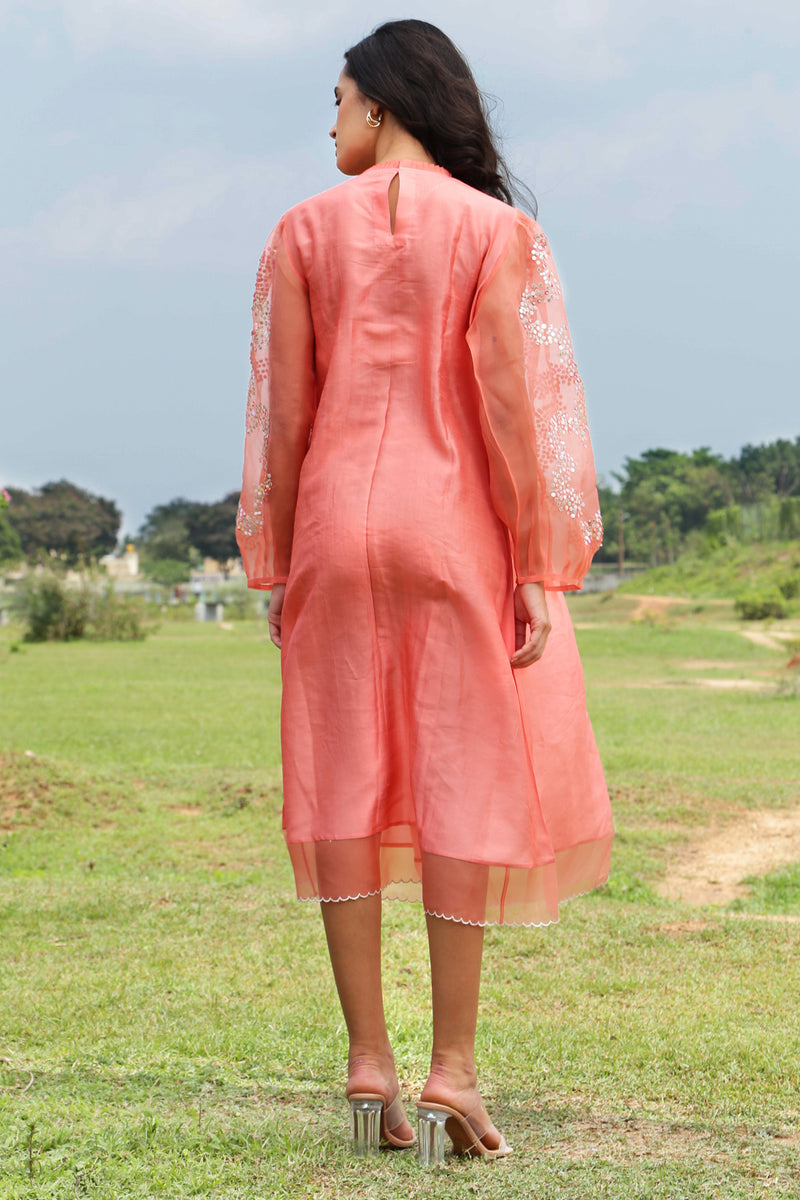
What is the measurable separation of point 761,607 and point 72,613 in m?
15.1

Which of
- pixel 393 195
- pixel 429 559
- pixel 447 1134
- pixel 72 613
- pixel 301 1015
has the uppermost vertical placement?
pixel 393 195

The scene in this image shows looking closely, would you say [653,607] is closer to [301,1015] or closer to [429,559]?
[301,1015]

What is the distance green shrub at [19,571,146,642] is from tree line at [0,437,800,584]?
110 feet

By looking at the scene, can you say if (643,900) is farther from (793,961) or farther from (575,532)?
(575,532)

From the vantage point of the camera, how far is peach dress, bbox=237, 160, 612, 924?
2.13 metres

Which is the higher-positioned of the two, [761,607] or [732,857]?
[761,607]

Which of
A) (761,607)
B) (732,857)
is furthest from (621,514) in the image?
(732,857)

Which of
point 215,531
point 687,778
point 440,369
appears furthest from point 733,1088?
point 215,531

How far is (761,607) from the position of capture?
27.5 metres

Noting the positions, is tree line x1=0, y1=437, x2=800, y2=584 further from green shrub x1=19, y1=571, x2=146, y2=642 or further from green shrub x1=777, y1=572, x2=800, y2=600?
green shrub x1=19, y1=571, x2=146, y2=642

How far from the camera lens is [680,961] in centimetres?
374

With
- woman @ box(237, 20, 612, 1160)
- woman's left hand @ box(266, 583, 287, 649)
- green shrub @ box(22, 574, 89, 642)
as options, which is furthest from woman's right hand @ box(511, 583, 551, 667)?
green shrub @ box(22, 574, 89, 642)

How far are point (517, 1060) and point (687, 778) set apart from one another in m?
5.12
